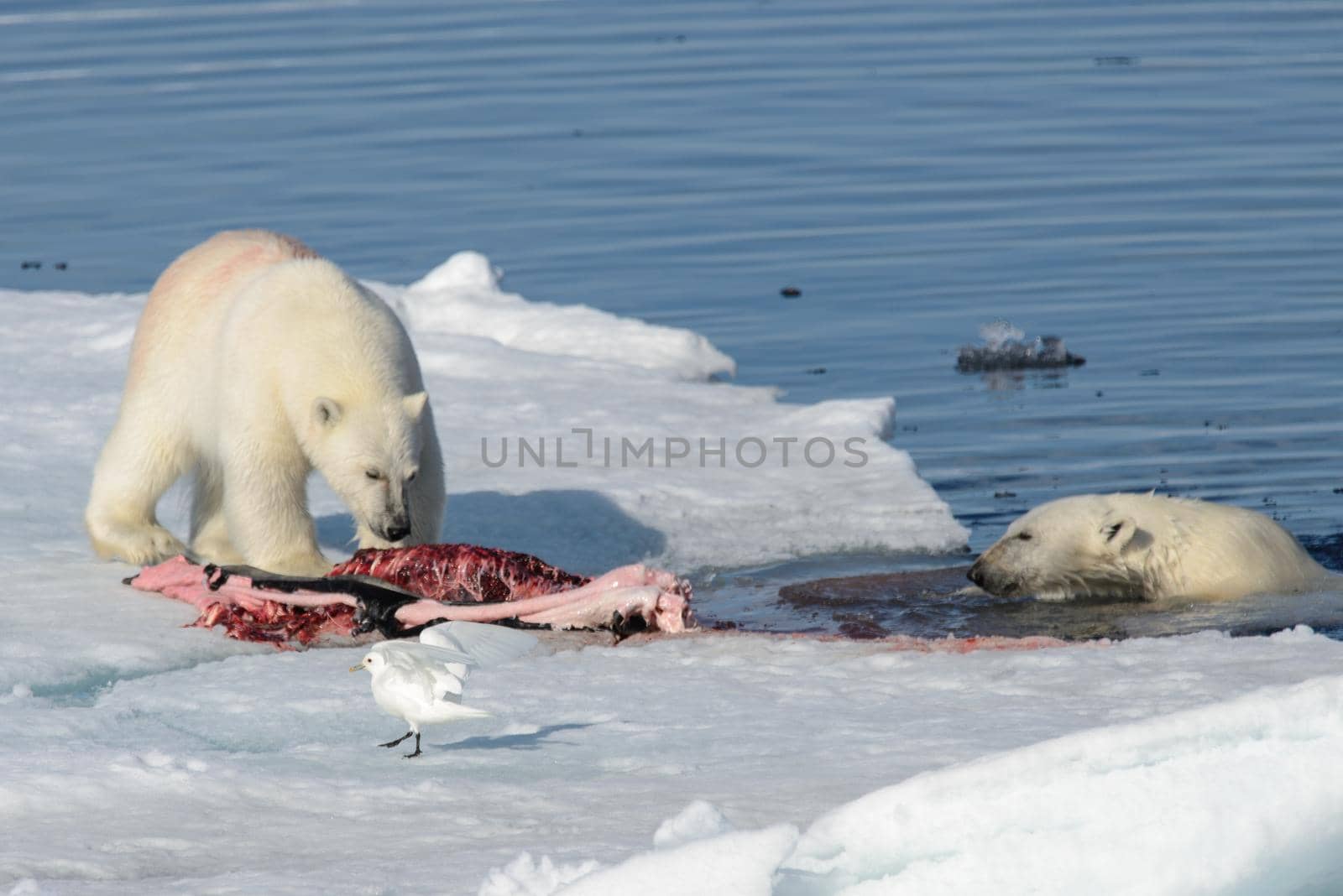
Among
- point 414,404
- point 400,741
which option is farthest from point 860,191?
point 400,741

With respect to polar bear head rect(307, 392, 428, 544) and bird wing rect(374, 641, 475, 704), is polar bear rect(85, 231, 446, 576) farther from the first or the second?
bird wing rect(374, 641, 475, 704)

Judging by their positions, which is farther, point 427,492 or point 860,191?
point 860,191

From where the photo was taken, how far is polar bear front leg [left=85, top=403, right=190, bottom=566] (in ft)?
18.7

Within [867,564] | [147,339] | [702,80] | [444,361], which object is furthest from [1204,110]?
[147,339]

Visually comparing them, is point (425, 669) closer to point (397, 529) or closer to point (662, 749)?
point (662, 749)

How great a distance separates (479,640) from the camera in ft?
12.5

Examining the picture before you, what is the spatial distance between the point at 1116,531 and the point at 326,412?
2.50 metres

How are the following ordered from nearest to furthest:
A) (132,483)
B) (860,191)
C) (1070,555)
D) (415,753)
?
(415,753), (132,483), (1070,555), (860,191)

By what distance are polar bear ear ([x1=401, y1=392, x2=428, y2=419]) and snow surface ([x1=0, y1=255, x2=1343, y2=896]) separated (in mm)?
821

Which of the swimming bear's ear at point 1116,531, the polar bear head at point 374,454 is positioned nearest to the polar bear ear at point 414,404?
the polar bear head at point 374,454

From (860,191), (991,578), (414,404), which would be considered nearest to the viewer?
(414,404)

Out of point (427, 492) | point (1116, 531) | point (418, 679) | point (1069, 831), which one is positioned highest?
point (427, 492)

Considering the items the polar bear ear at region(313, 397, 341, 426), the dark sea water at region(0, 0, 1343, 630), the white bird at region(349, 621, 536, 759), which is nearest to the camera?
the white bird at region(349, 621, 536, 759)

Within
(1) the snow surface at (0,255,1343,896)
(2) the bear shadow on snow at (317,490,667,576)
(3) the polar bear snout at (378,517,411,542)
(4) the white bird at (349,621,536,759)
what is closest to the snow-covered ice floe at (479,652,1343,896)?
(1) the snow surface at (0,255,1343,896)
